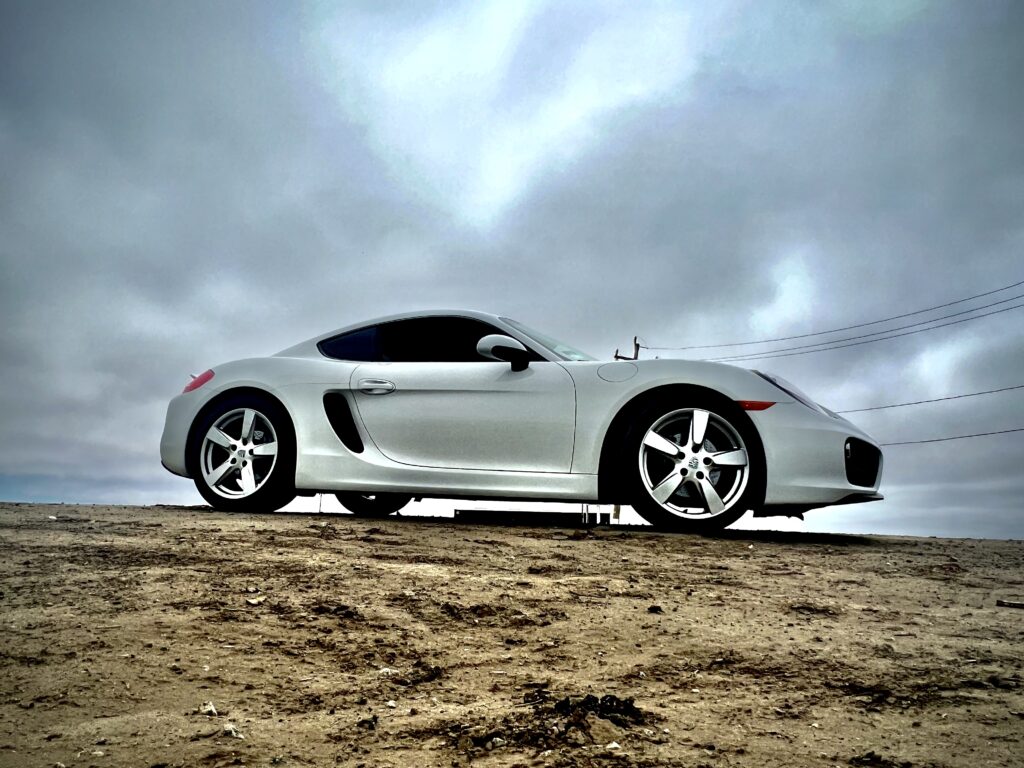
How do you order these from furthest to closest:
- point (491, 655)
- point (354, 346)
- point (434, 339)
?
point (354, 346), point (434, 339), point (491, 655)

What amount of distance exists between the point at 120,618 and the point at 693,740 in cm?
225

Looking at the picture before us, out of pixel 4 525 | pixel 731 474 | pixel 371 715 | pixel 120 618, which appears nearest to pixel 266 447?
pixel 4 525

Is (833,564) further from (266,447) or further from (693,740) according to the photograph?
(266,447)

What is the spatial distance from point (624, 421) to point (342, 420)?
6.71 ft

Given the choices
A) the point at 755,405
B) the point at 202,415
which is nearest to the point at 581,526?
the point at 755,405

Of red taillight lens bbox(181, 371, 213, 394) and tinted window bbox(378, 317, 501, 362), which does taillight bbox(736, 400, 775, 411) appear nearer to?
tinted window bbox(378, 317, 501, 362)

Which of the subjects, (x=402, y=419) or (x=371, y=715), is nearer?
(x=371, y=715)

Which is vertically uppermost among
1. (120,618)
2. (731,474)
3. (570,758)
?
(731,474)

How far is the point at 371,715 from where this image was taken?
2.59 meters

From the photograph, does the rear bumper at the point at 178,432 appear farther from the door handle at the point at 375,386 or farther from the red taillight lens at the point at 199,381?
the door handle at the point at 375,386

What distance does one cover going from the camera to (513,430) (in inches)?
216

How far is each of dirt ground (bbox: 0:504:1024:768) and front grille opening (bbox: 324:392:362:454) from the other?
1.20 m

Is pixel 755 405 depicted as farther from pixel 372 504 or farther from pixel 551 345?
pixel 372 504

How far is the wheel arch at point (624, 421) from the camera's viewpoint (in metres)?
5.31
